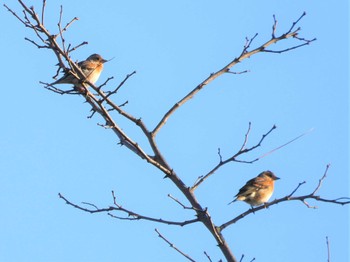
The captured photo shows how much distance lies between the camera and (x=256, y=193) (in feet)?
36.8

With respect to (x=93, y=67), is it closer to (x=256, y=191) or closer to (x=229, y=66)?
(x=256, y=191)

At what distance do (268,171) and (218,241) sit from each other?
790cm

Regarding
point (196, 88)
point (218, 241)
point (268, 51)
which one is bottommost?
point (218, 241)

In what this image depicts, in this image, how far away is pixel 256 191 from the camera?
11242 millimetres

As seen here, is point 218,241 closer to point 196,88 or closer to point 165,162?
point 165,162

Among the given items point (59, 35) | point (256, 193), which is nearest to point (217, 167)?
point (59, 35)

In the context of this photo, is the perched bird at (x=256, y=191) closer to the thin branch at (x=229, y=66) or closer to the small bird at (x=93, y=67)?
the small bird at (x=93, y=67)

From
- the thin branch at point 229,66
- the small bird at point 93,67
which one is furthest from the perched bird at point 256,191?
the thin branch at point 229,66

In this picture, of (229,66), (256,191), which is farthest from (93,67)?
(229,66)

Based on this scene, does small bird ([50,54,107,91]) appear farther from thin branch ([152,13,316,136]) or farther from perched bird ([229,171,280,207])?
thin branch ([152,13,316,136])

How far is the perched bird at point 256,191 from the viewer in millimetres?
11156

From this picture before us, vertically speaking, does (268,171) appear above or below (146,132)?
above

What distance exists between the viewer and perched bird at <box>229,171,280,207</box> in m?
11.2

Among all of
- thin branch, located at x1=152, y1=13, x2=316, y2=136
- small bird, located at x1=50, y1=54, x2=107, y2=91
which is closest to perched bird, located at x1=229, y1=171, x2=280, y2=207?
small bird, located at x1=50, y1=54, x2=107, y2=91
